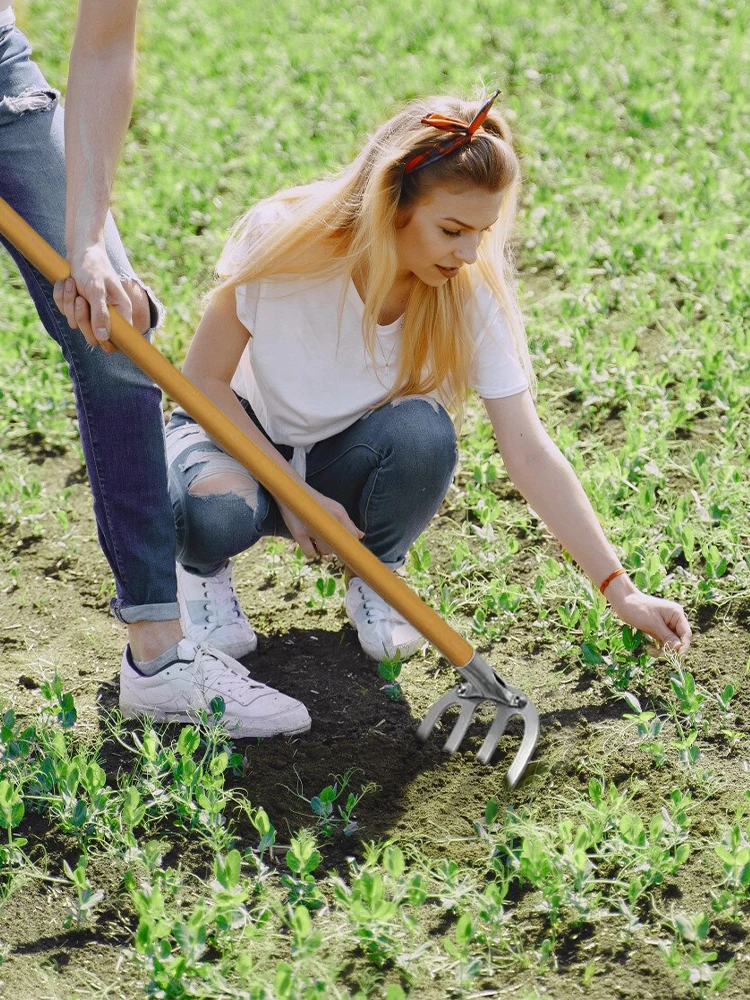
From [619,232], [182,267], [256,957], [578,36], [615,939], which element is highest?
[578,36]

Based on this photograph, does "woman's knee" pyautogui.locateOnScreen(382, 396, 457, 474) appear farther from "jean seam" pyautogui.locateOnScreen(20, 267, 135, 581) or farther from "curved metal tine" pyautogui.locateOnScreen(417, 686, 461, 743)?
"jean seam" pyautogui.locateOnScreen(20, 267, 135, 581)

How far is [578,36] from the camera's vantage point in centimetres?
658

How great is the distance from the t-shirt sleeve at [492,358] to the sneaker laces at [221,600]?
78 centimetres

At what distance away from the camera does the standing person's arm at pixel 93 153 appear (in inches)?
93.0

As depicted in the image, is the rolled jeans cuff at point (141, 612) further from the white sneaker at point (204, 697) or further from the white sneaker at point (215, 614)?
the white sneaker at point (215, 614)

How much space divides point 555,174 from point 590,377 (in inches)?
63.1

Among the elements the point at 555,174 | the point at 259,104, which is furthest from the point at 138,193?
the point at 555,174

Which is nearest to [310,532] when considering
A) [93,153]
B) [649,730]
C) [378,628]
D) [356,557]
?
[378,628]

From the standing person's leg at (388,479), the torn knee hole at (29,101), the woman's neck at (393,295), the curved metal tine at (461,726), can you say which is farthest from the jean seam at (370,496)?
the torn knee hole at (29,101)

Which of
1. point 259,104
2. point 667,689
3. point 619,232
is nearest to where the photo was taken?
point 667,689

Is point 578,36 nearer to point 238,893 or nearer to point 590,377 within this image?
point 590,377

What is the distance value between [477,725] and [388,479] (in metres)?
0.60

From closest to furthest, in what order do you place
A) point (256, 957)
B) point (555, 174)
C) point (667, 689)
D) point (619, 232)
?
point (256, 957) → point (667, 689) → point (619, 232) → point (555, 174)

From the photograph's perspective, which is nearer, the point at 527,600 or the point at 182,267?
the point at 527,600
